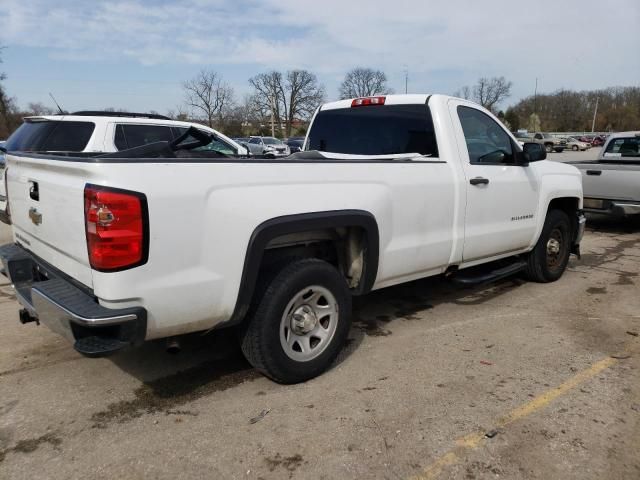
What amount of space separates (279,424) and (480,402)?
1.25 metres

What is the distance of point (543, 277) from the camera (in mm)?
5715

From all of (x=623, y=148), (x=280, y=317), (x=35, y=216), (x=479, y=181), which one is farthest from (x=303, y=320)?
(x=623, y=148)

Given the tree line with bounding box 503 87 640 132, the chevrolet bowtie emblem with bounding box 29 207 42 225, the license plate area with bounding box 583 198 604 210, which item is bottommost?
the license plate area with bounding box 583 198 604 210

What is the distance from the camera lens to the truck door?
434cm

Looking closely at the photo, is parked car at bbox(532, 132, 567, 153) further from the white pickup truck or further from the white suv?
the white pickup truck

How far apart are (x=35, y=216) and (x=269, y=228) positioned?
1.45 meters

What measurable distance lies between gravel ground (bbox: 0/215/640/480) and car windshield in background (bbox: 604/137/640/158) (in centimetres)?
700

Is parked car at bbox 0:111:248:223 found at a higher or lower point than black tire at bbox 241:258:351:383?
higher

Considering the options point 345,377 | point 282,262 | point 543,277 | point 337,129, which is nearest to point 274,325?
point 282,262

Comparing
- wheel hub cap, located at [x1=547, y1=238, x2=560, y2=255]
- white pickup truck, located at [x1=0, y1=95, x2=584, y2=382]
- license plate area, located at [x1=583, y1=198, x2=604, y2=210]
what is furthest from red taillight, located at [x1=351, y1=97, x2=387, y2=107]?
license plate area, located at [x1=583, y1=198, x2=604, y2=210]

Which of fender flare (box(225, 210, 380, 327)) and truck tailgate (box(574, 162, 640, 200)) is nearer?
fender flare (box(225, 210, 380, 327))

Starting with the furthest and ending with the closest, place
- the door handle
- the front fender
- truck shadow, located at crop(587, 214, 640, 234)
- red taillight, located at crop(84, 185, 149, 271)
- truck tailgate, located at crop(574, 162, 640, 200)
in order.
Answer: truck shadow, located at crop(587, 214, 640, 234), truck tailgate, located at crop(574, 162, 640, 200), the front fender, the door handle, red taillight, located at crop(84, 185, 149, 271)

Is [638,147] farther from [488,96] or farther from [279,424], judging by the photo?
[488,96]

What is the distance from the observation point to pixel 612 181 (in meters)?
8.52
